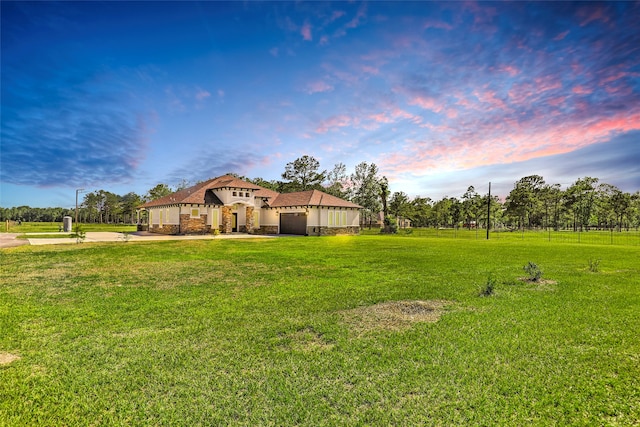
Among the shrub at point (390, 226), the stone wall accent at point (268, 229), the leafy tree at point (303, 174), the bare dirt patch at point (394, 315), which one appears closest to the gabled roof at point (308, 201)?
the stone wall accent at point (268, 229)

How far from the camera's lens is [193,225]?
2950 centimetres

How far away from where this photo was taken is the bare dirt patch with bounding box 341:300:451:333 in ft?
16.6

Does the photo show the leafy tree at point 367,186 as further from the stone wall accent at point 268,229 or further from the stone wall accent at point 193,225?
the stone wall accent at point 193,225

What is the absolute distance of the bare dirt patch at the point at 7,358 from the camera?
12.0 ft

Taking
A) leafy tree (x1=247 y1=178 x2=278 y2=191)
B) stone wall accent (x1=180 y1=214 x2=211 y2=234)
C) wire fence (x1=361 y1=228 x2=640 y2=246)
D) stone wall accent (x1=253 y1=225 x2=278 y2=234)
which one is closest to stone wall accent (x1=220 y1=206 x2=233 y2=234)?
stone wall accent (x1=180 y1=214 x2=211 y2=234)

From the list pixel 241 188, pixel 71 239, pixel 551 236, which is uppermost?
pixel 241 188

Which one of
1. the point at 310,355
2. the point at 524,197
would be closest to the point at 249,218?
the point at 310,355

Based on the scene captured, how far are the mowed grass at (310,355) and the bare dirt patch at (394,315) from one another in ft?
0.18

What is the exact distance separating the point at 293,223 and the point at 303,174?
22.2 metres

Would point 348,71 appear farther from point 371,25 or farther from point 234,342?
point 234,342

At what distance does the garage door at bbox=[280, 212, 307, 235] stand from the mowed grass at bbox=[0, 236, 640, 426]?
24124mm

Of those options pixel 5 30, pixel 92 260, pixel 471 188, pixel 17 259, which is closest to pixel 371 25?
pixel 5 30

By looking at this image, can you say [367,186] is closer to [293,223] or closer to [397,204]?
[397,204]

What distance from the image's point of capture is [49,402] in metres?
2.87
